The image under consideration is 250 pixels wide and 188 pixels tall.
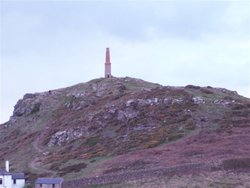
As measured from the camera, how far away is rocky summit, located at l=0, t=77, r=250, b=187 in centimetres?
8650

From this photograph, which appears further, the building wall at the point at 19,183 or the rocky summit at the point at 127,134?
the building wall at the point at 19,183

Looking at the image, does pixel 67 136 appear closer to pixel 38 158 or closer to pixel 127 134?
pixel 38 158

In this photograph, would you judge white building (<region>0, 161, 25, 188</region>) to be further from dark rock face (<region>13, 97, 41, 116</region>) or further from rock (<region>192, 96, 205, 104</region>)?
dark rock face (<region>13, 97, 41, 116</region>)

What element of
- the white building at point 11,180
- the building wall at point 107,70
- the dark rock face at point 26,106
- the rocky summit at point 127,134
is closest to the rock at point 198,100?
the rocky summit at point 127,134

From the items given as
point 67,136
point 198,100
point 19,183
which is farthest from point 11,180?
point 198,100

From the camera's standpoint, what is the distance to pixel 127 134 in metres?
118

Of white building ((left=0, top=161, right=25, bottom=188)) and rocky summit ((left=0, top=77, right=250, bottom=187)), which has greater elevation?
rocky summit ((left=0, top=77, right=250, bottom=187))

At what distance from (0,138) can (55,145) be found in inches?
1401

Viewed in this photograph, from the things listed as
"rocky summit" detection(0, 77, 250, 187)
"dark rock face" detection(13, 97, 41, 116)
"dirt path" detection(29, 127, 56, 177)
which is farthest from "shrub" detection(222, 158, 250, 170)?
"dark rock face" detection(13, 97, 41, 116)

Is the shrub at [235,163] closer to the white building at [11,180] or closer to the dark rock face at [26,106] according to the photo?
the white building at [11,180]

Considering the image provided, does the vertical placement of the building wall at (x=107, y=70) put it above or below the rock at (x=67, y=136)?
above

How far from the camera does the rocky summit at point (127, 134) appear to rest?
86.5 metres

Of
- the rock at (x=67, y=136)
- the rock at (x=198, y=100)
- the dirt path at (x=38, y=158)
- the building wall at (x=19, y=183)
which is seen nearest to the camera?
the building wall at (x=19, y=183)

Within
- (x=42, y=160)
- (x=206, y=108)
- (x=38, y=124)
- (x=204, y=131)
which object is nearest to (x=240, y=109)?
(x=206, y=108)
